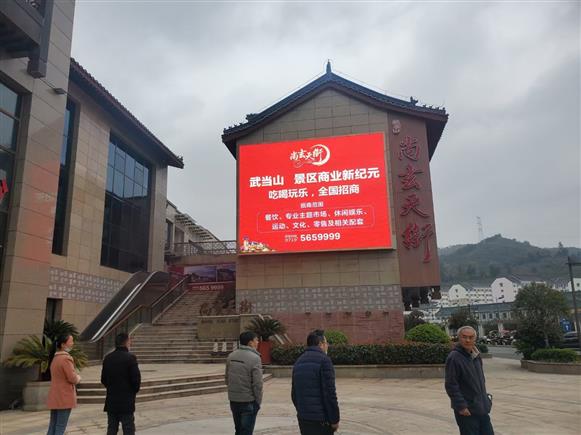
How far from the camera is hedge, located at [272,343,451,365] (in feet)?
49.5

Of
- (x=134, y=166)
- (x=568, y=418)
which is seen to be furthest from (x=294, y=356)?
(x=134, y=166)

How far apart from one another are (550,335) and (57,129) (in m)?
19.6

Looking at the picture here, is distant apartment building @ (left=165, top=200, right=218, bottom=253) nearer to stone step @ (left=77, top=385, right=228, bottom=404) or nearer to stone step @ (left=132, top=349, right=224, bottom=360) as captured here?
stone step @ (left=132, top=349, right=224, bottom=360)

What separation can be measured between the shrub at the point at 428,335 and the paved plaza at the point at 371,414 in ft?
12.1

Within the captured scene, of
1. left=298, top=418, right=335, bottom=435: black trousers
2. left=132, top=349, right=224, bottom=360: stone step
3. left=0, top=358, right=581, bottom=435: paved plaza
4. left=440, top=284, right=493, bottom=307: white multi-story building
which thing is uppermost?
left=440, top=284, right=493, bottom=307: white multi-story building

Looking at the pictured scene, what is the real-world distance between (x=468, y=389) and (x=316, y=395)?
1552 millimetres

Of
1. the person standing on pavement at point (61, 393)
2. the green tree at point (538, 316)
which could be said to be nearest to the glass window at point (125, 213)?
the person standing on pavement at point (61, 393)

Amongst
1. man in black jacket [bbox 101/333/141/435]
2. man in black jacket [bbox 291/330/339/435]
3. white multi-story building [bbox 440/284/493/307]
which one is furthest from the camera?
white multi-story building [bbox 440/284/493/307]

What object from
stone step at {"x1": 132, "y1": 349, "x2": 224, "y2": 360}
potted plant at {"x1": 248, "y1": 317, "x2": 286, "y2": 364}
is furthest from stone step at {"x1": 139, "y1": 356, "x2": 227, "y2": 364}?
potted plant at {"x1": 248, "y1": 317, "x2": 286, "y2": 364}

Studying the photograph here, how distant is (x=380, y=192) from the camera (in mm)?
19109

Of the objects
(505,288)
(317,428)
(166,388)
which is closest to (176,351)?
(166,388)

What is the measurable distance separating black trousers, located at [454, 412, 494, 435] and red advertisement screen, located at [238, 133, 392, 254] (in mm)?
14202

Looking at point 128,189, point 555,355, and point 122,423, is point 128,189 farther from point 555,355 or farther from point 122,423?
point 555,355

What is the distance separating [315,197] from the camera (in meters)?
19.4
